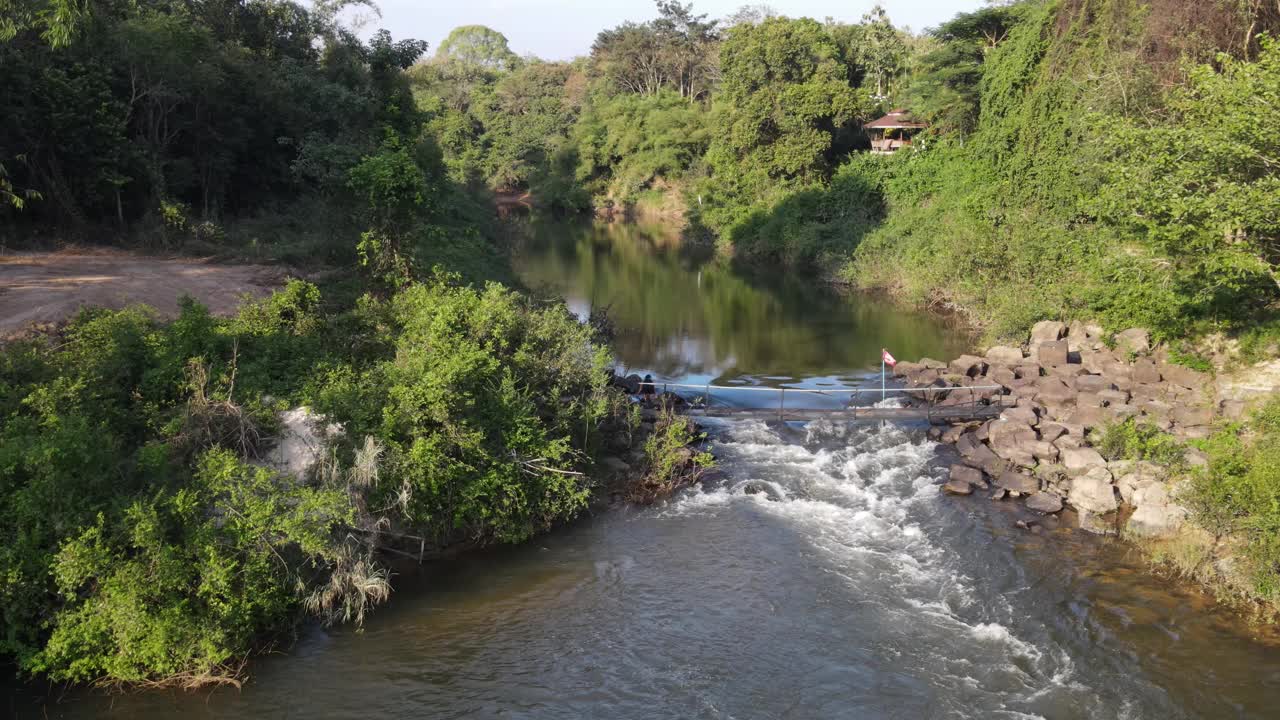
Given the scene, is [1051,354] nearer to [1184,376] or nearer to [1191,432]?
[1184,376]

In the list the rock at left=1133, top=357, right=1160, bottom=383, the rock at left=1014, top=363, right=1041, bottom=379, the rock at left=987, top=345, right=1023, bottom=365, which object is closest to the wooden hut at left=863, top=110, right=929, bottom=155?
the rock at left=987, top=345, right=1023, bottom=365

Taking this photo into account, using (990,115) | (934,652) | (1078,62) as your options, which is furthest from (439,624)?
(990,115)

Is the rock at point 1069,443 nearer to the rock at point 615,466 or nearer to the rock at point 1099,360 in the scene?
the rock at point 1099,360

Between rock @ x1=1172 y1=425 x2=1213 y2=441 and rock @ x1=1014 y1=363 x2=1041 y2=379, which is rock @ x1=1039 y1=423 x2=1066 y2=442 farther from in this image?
rock @ x1=1014 y1=363 x2=1041 y2=379

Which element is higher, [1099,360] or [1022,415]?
[1099,360]

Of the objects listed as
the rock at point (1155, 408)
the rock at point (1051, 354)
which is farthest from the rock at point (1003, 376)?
the rock at point (1155, 408)

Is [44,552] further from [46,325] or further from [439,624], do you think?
[46,325]

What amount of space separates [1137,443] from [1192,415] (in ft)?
5.32

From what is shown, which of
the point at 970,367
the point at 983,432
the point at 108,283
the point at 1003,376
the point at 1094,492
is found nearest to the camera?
Answer: the point at 1094,492

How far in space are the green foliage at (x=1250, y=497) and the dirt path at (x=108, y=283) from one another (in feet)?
55.4

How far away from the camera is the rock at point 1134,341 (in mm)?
20422

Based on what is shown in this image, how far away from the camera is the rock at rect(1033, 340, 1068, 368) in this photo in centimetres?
2092

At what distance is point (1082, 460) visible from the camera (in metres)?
15.9

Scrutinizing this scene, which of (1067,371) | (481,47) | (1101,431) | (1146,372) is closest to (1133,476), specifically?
(1101,431)
